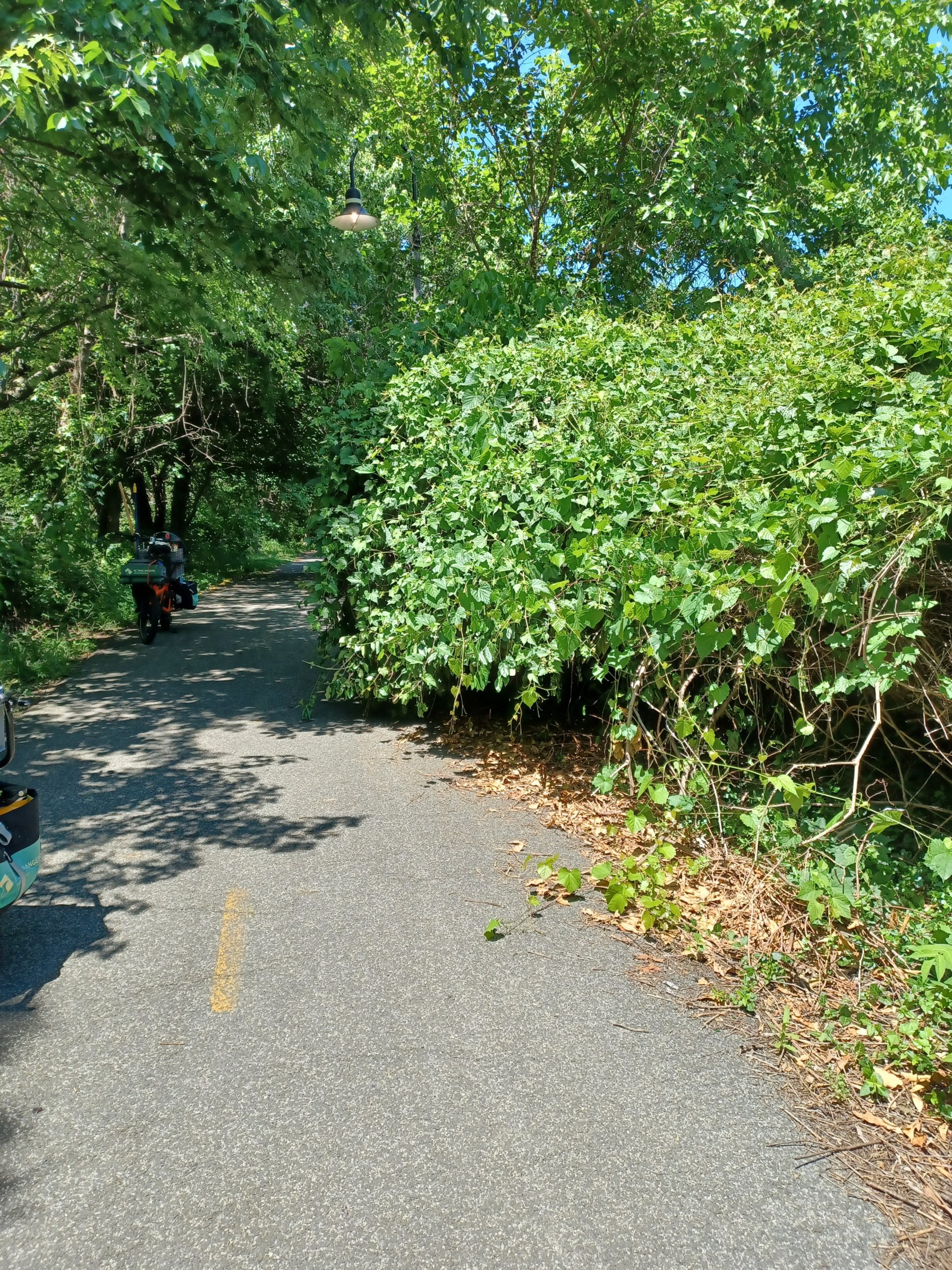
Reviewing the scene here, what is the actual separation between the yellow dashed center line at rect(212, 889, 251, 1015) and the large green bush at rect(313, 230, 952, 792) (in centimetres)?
254

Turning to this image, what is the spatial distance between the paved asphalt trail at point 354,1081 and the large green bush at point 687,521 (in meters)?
1.55

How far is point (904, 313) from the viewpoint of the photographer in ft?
19.0

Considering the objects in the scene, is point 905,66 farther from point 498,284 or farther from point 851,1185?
point 851,1185

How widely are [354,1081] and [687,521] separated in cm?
358

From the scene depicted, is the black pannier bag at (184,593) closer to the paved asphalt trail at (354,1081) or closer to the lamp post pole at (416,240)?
the lamp post pole at (416,240)

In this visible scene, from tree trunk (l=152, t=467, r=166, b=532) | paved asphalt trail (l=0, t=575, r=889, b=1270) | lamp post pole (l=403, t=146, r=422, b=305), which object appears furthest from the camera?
tree trunk (l=152, t=467, r=166, b=532)

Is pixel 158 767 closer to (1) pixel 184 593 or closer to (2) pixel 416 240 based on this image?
(1) pixel 184 593

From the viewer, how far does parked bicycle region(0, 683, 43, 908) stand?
13.7 feet

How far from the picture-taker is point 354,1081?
345 cm

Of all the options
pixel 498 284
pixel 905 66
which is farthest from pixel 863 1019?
pixel 905 66

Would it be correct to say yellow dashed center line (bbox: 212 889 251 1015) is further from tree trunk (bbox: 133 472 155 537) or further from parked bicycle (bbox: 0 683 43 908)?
tree trunk (bbox: 133 472 155 537)

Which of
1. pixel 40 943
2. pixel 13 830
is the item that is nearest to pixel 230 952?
pixel 40 943

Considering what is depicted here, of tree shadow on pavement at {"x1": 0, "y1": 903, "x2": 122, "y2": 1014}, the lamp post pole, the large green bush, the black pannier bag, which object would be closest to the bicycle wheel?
the black pannier bag

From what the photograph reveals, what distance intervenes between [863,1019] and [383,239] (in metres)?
16.9
